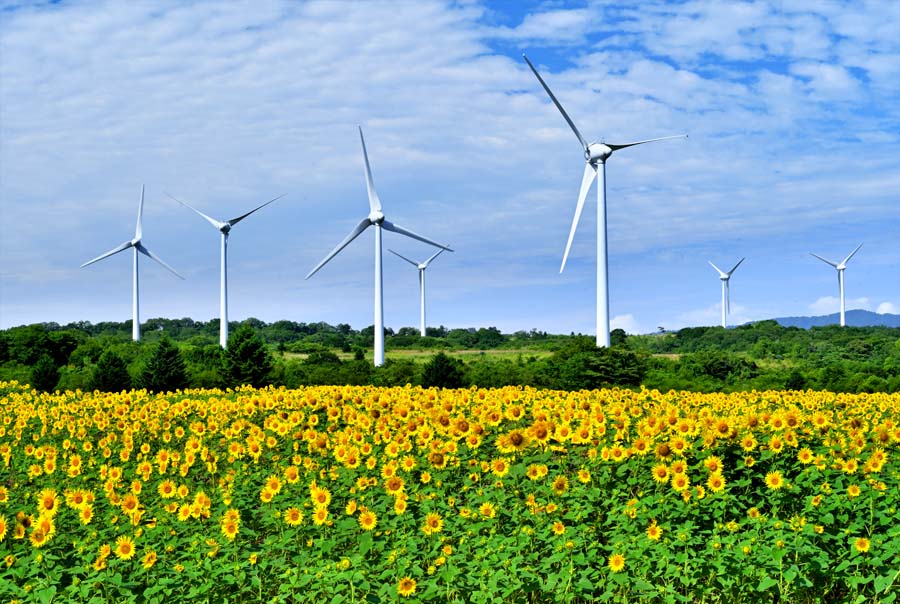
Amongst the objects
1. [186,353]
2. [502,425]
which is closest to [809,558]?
[502,425]

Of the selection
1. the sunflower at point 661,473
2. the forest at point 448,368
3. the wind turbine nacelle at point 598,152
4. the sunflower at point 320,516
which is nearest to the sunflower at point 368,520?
the sunflower at point 320,516

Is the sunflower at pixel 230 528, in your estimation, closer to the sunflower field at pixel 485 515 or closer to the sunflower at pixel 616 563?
the sunflower field at pixel 485 515

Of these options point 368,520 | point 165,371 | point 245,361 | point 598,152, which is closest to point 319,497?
point 368,520

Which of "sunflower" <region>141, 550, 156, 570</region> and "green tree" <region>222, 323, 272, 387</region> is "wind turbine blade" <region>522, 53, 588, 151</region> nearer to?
"green tree" <region>222, 323, 272, 387</region>

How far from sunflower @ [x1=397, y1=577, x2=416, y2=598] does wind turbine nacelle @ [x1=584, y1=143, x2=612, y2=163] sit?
1762 inches

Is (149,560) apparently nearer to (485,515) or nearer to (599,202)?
(485,515)

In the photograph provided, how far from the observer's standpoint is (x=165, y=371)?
50.2 metres

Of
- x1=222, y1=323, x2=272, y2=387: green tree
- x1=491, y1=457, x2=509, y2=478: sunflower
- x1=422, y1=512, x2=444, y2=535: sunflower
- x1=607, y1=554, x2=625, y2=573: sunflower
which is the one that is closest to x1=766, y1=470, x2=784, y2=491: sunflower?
x1=607, y1=554, x2=625, y2=573: sunflower

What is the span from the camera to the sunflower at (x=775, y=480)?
9.74m

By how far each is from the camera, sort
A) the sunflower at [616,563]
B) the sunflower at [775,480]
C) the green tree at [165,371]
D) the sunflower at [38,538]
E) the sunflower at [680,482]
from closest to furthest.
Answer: the sunflower at [616,563] → the sunflower at [38,538] → the sunflower at [680,482] → the sunflower at [775,480] → the green tree at [165,371]

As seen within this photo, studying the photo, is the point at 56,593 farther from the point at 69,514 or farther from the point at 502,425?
the point at 502,425

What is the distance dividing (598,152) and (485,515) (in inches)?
1695

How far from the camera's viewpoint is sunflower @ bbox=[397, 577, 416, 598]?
7348mm

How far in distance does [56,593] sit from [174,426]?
23.1 ft
